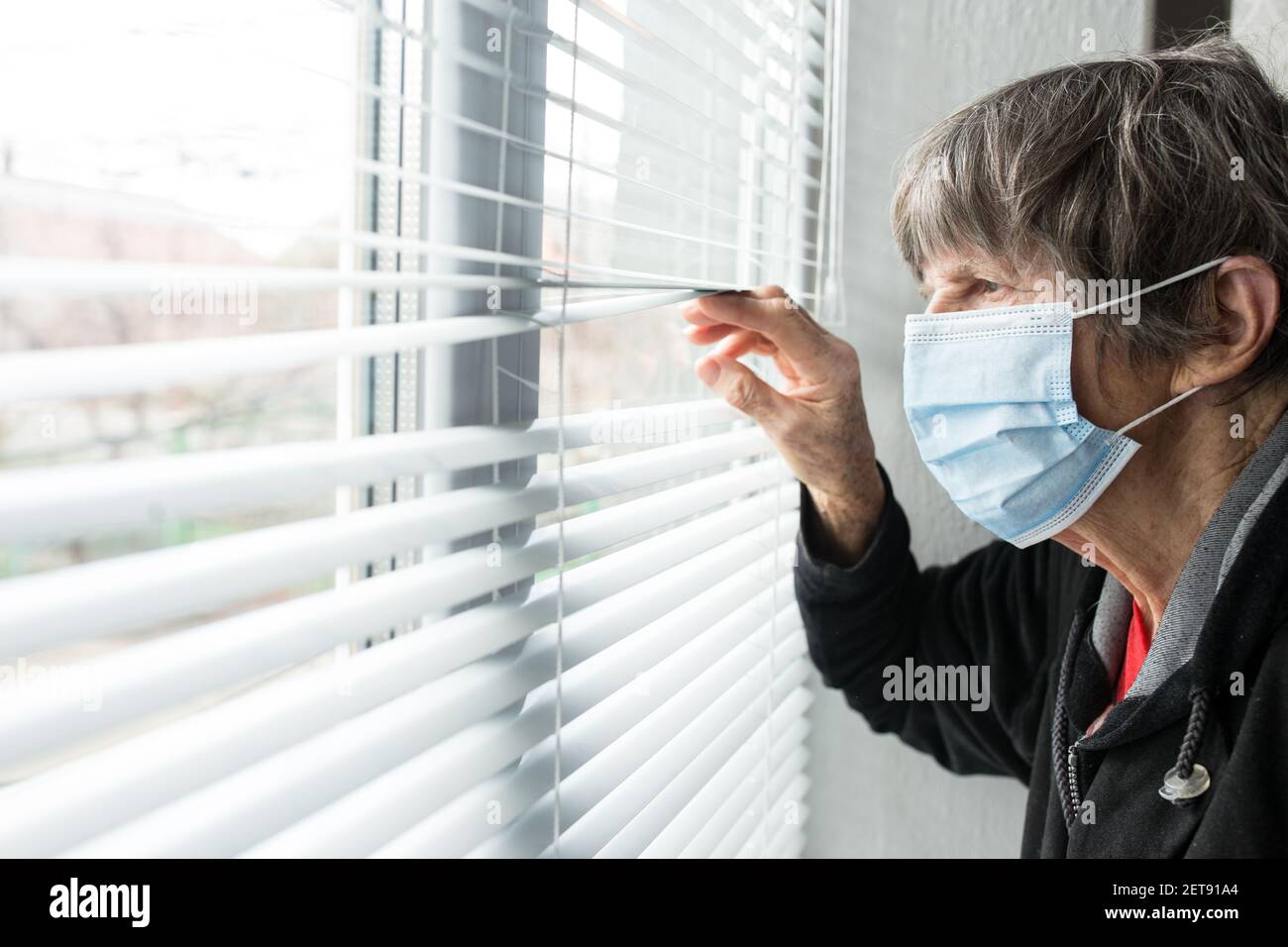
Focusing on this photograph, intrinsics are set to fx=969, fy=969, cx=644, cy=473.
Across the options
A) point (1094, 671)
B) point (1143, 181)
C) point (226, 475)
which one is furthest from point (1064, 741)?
point (226, 475)

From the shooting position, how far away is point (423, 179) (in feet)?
2.21

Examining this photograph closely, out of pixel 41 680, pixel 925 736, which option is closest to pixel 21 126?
pixel 41 680

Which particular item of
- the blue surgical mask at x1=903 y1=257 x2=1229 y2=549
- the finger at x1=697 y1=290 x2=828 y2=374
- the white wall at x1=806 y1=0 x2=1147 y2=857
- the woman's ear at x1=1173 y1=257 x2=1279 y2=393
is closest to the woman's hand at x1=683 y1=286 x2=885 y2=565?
the finger at x1=697 y1=290 x2=828 y2=374

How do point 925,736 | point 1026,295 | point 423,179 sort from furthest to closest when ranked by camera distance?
point 925,736
point 1026,295
point 423,179

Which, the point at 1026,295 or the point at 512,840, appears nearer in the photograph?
the point at 512,840

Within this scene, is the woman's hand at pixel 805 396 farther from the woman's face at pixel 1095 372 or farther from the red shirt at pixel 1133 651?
the red shirt at pixel 1133 651

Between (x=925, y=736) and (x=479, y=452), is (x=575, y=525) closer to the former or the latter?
(x=479, y=452)

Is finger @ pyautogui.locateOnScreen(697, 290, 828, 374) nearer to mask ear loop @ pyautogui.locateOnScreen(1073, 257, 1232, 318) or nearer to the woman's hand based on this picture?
the woman's hand

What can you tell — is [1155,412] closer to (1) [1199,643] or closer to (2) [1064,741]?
(1) [1199,643]

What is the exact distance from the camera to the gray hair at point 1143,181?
100 centimetres

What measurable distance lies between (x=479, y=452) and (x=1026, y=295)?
0.65m

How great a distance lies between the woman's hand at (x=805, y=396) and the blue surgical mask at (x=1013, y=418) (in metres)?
0.13

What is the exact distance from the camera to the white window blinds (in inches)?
22.2

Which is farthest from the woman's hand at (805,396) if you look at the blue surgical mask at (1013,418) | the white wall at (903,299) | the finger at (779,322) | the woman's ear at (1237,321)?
the woman's ear at (1237,321)
